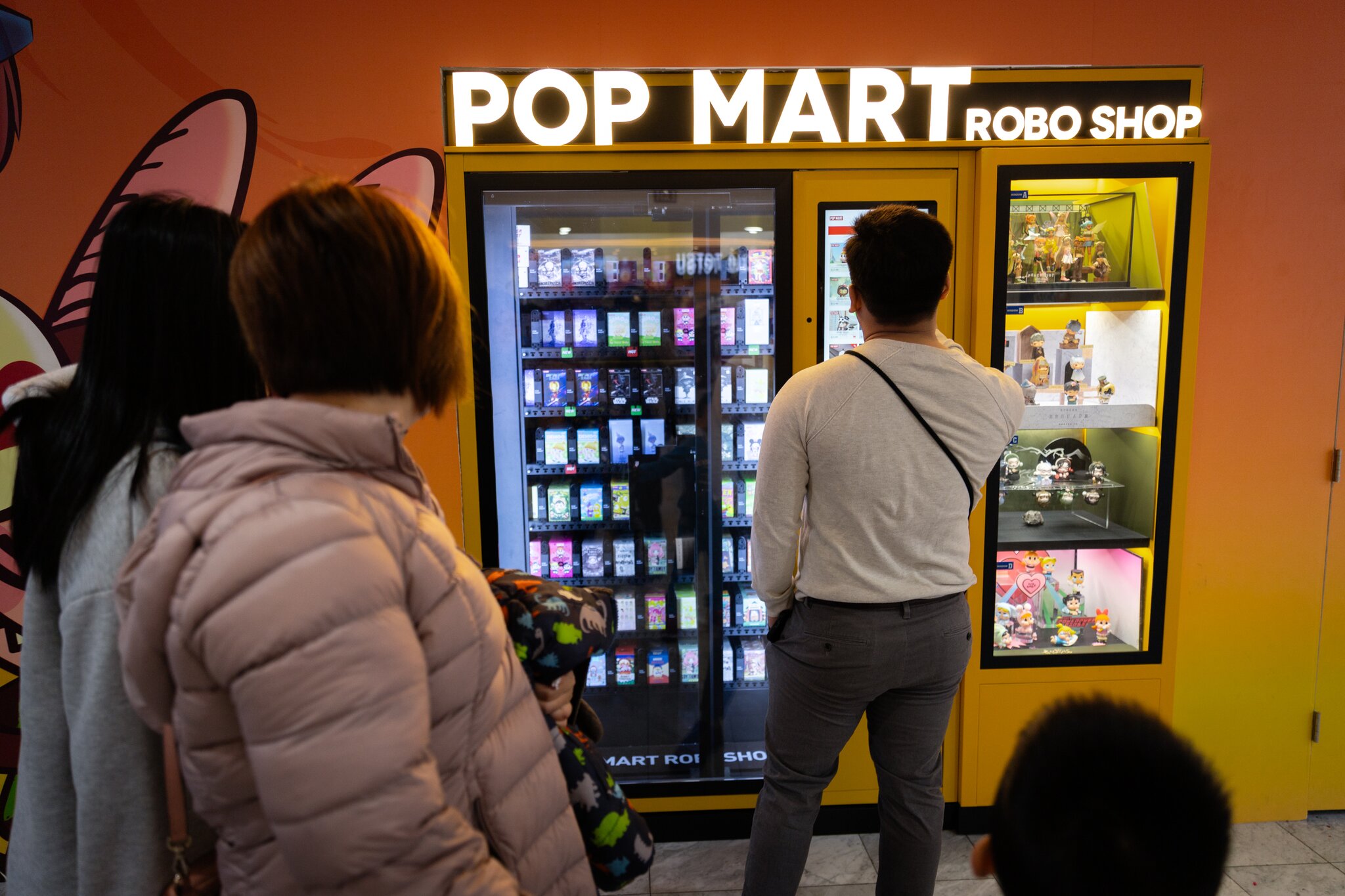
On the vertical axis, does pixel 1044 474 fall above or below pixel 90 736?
above

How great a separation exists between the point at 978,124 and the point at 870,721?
194 cm

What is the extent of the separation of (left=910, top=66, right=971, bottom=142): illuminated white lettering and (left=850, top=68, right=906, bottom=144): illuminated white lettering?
69 mm

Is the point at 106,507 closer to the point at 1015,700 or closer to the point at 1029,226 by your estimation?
the point at 1015,700

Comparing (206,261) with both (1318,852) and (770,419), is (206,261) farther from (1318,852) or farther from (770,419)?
(1318,852)

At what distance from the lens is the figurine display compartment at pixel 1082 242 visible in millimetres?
2533

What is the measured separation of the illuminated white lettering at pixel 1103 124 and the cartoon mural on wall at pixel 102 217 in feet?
7.63

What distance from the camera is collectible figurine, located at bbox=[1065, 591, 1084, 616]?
283 centimetres

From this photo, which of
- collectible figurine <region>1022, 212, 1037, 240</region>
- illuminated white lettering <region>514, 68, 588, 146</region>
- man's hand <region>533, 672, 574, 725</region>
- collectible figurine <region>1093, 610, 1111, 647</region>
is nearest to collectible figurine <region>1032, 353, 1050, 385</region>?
collectible figurine <region>1022, 212, 1037, 240</region>

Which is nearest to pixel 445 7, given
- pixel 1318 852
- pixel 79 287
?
pixel 79 287

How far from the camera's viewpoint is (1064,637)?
2.78 m

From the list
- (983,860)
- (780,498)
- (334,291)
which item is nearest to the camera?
(334,291)

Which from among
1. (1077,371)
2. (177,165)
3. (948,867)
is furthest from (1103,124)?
(177,165)

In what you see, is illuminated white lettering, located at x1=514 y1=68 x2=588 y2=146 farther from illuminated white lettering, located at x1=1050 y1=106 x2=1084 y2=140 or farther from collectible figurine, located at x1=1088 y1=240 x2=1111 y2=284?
collectible figurine, located at x1=1088 y1=240 x2=1111 y2=284

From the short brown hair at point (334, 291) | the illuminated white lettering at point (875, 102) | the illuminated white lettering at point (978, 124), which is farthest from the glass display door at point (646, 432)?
the short brown hair at point (334, 291)
